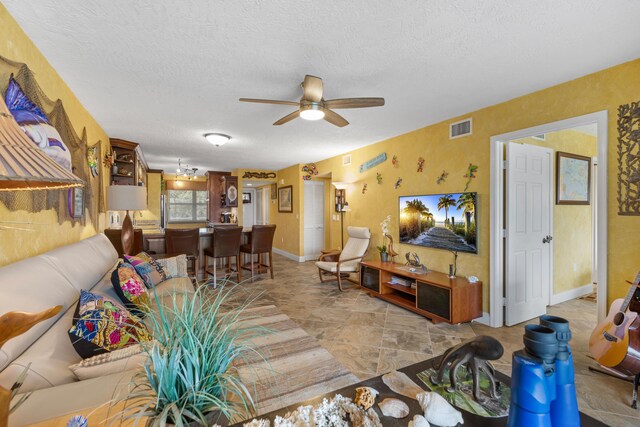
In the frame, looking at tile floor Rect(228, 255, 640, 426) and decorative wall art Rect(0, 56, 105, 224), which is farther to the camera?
tile floor Rect(228, 255, 640, 426)

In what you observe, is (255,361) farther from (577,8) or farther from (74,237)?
(577,8)

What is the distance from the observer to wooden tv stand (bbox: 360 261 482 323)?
120 inches

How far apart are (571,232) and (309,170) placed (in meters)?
5.02

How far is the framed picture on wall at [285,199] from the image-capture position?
727 cm

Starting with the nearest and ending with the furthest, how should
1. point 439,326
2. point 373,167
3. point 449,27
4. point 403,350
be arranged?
point 449,27 → point 403,350 → point 439,326 → point 373,167

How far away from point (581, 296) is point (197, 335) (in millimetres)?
5449

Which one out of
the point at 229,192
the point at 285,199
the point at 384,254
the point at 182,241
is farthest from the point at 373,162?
the point at 229,192

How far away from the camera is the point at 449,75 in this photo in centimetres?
244

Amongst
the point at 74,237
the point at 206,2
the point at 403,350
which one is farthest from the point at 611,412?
the point at 74,237

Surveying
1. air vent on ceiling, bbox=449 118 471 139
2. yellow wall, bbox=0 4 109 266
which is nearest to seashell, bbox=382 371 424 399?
yellow wall, bbox=0 4 109 266

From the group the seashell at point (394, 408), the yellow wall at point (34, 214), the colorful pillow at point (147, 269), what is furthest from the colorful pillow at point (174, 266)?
the seashell at point (394, 408)

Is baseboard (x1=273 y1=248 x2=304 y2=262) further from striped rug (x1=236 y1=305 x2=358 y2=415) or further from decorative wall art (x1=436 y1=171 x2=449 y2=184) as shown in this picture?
A: decorative wall art (x1=436 y1=171 x2=449 y2=184)

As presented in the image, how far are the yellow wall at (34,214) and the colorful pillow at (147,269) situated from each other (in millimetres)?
559

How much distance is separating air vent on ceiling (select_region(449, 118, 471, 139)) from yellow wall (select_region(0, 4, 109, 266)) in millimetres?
4080
